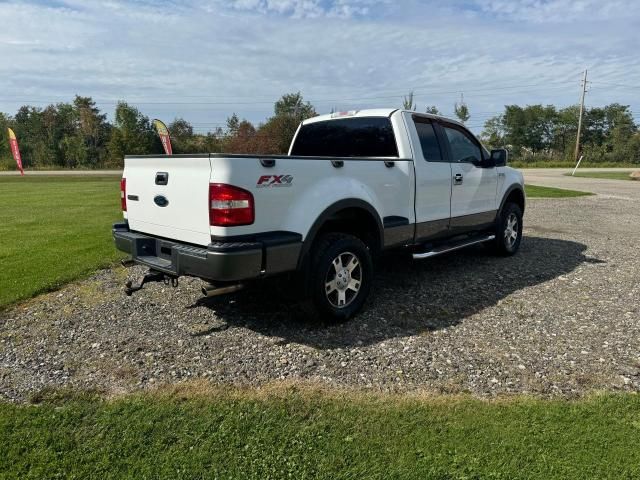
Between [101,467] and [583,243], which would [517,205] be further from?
[101,467]

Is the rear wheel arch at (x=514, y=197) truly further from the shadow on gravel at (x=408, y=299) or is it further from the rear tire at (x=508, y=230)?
the shadow on gravel at (x=408, y=299)

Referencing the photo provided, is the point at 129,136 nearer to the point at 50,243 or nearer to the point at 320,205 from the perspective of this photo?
the point at 50,243

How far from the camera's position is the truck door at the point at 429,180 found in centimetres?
504

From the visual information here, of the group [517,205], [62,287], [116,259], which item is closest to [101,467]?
[62,287]

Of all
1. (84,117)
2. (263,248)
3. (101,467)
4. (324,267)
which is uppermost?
(84,117)

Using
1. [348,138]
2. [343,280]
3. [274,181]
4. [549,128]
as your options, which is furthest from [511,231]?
[549,128]

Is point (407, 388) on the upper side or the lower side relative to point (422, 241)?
lower

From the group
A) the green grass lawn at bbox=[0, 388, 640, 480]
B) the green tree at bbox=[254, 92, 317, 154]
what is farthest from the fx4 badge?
the green tree at bbox=[254, 92, 317, 154]

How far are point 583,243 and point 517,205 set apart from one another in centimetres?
192

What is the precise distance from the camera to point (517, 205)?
282 inches

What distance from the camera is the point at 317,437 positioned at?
264 cm

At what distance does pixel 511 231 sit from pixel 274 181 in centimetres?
475

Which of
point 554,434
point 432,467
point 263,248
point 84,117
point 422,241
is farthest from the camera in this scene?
point 84,117

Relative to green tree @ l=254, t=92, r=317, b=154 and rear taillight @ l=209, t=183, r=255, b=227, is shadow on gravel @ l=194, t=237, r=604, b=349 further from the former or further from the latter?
green tree @ l=254, t=92, r=317, b=154
